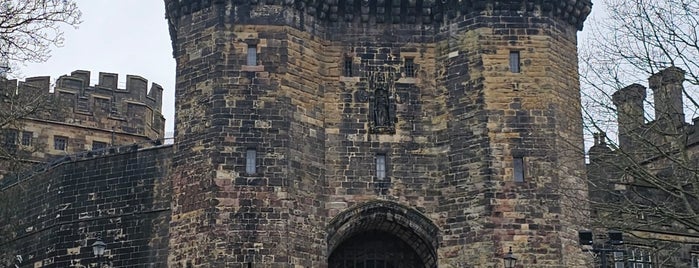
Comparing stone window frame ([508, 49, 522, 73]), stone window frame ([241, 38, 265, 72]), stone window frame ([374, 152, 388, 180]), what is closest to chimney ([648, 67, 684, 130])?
stone window frame ([508, 49, 522, 73])

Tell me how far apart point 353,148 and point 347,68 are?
2125 mm

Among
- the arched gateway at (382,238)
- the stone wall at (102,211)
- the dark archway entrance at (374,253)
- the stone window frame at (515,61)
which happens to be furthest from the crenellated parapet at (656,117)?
the stone wall at (102,211)

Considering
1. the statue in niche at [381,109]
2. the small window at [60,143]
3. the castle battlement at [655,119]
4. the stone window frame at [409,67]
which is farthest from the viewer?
the small window at [60,143]

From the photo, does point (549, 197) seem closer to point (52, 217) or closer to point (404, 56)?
point (404, 56)

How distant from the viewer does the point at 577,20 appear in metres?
29.2

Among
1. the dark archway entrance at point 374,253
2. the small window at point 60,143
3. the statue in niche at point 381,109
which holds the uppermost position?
the small window at point 60,143

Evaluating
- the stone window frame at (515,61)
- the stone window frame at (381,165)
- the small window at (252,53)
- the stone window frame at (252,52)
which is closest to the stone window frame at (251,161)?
the stone window frame at (252,52)

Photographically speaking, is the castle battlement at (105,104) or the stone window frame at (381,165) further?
the castle battlement at (105,104)

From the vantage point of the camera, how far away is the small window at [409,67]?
93.7 ft

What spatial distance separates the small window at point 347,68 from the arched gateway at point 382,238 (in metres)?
3.32

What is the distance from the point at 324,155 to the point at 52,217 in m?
7.79

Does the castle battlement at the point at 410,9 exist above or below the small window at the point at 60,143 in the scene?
→ above

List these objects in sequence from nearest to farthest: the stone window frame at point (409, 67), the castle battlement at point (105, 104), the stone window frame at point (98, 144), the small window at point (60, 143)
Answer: the stone window frame at point (409, 67) < the small window at point (60, 143) < the castle battlement at point (105, 104) < the stone window frame at point (98, 144)

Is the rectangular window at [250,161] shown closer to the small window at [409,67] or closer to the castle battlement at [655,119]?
the small window at [409,67]
